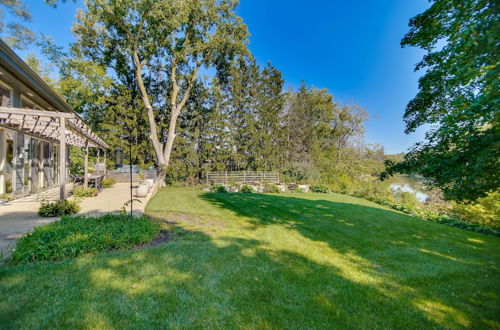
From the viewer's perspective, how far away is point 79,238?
3.59 metres

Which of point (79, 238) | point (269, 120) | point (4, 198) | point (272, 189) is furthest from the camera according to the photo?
point (269, 120)

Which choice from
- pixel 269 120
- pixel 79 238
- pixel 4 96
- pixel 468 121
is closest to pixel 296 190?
pixel 269 120

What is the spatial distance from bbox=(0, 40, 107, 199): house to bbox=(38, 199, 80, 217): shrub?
10.6 inches

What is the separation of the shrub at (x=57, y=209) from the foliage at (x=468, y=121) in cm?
743

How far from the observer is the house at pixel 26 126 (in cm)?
540

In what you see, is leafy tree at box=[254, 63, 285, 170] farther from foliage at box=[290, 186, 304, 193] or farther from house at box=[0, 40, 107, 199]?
house at box=[0, 40, 107, 199]

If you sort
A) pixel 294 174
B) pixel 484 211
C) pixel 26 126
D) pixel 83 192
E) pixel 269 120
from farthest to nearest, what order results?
pixel 269 120
pixel 294 174
pixel 484 211
pixel 83 192
pixel 26 126

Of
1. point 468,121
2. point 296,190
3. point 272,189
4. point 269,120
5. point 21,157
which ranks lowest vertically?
point 296,190

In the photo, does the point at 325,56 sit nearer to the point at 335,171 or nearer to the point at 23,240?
the point at 335,171

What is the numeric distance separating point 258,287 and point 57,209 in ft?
18.5

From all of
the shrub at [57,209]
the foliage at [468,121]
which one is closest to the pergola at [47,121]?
the shrub at [57,209]

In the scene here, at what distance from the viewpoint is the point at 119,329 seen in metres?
1.86

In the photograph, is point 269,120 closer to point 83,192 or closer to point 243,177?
point 243,177

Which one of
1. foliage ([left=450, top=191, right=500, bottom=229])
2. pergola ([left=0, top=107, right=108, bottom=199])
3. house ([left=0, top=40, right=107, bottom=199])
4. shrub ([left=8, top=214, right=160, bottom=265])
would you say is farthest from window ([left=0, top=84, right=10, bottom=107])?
foliage ([left=450, top=191, right=500, bottom=229])
